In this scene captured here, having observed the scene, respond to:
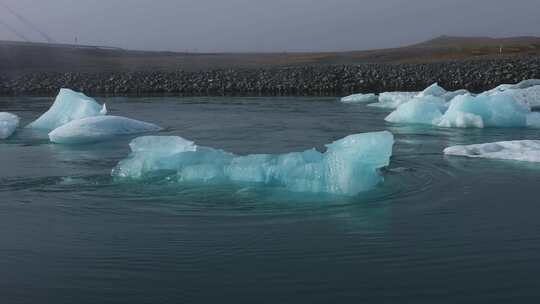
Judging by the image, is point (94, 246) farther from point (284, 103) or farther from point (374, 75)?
point (374, 75)

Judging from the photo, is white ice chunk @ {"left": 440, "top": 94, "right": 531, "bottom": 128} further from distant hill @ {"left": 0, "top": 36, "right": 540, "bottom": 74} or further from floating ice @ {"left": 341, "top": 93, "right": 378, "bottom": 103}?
distant hill @ {"left": 0, "top": 36, "right": 540, "bottom": 74}

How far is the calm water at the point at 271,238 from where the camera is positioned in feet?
16.2

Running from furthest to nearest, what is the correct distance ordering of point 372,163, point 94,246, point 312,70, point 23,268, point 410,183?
point 312,70, point 410,183, point 372,163, point 94,246, point 23,268

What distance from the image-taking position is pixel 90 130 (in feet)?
44.1

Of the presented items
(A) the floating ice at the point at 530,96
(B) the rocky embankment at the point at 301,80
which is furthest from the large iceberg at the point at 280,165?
(B) the rocky embankment at the point at 301,80

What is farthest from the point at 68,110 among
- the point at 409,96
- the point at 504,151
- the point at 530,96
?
the point at 530,96

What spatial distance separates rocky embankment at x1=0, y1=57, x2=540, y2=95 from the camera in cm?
3066

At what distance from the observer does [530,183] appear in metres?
8.52

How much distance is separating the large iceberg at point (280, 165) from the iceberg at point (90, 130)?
166 inches

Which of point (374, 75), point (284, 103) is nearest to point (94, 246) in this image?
point (284, 103)

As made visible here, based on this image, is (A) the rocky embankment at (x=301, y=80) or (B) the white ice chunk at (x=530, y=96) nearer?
(B) the white ice chunk at (x=530, y=96)

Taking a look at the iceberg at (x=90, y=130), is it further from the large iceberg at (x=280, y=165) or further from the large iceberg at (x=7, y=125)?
the large iceberg at (x=280, y=165)

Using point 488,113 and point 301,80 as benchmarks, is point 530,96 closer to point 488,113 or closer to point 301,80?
point 488,113

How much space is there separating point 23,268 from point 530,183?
20.5 ft
